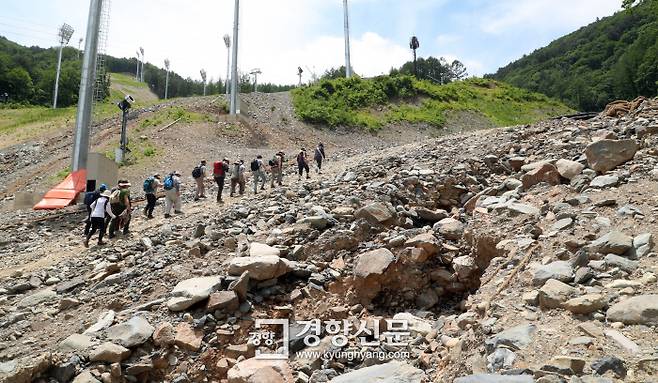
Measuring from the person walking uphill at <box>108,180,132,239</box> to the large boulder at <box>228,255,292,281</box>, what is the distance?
4.84m

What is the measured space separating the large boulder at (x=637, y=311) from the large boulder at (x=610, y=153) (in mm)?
4345

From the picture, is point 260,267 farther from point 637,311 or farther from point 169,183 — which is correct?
point 169,183

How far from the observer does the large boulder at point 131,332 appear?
21.2ft

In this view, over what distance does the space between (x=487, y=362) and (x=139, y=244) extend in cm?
848

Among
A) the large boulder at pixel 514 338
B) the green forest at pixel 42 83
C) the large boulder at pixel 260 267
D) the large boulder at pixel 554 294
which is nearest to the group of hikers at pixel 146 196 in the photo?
the large boulder at pixel 260 267

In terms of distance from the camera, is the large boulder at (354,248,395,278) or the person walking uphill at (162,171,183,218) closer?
the large boulder at (354,248,395,278)

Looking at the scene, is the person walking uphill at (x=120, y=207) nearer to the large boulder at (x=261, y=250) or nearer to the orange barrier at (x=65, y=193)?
the large boulder at (x=261, y=250)

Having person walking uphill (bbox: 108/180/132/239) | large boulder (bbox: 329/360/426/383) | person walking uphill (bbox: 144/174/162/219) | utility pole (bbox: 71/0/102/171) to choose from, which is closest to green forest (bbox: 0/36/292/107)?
utility pole (bbox: 71/0/102/171)

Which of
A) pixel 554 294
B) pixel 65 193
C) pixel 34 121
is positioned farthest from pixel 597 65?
pixel 554 294

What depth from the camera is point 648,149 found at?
25.5 ft

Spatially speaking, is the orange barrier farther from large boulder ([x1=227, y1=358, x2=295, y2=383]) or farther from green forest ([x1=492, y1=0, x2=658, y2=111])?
green forest ([x1=492, y1=0, x2=658, y2=111])

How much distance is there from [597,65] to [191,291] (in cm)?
8340

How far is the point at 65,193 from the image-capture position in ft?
56.7

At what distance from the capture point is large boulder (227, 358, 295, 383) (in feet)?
18.3
